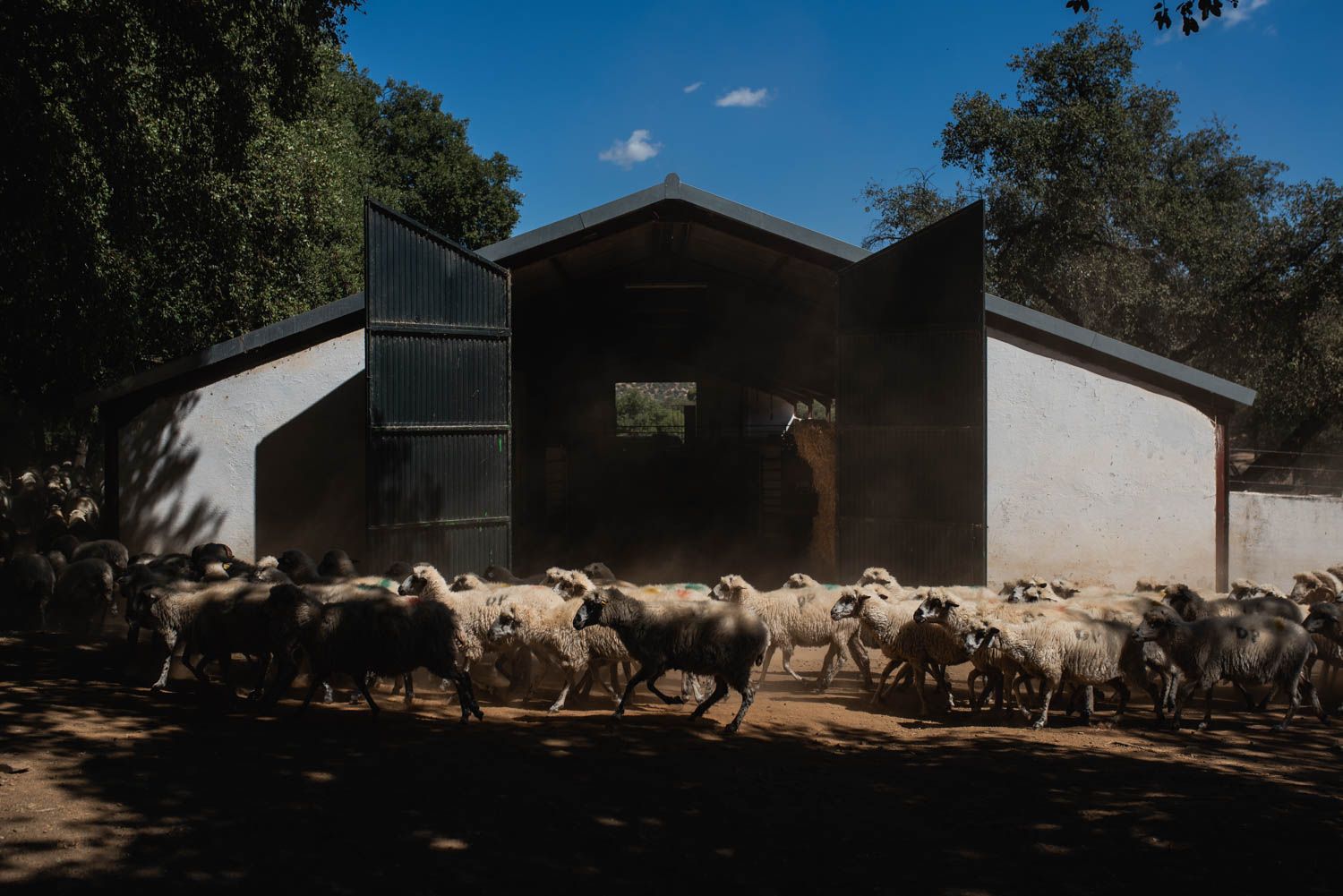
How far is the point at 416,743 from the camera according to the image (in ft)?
23.7

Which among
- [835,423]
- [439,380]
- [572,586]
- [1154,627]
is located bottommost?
[1154,627]

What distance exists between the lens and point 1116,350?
1330cm

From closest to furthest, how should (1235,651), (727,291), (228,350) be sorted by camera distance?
(1235,651) → (228,350) → (727,291)

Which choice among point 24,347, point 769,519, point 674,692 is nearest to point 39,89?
point 24,347

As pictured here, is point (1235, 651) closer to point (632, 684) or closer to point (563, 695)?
point (632, 684)

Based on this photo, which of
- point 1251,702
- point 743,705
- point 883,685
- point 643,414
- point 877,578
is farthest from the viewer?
point 643,414

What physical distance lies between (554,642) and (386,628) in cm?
151

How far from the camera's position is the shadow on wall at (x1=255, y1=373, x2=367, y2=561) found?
13.6m

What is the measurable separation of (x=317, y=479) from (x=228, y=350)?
2.10 metres

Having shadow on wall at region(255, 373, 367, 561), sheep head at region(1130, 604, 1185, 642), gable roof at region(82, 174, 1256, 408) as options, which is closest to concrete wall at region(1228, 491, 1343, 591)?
gable roof at region(82, 174, 1256, 408)

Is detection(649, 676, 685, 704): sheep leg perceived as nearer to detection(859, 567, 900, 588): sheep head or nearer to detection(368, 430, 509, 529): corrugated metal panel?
detection(859, 567, 900, 588): sheep head

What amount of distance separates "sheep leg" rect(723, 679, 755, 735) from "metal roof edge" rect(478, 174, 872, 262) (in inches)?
283

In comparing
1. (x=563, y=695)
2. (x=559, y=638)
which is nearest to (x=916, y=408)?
(x=559, y=638)

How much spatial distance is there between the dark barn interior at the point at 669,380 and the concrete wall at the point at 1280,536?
6133 millimetres
